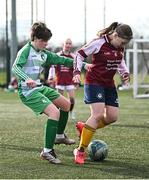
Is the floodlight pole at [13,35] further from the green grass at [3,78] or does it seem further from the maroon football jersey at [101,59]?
the maroon football jersey at [101,59]

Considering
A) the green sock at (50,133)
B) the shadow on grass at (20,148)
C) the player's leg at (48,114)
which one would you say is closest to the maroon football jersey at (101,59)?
the player's leg at (48,114)

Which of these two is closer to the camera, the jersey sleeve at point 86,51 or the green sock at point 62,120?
the jersey sleeve at point 86,51

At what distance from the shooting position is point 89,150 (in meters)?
7.46

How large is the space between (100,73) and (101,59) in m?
0.19

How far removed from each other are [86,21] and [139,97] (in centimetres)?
1043

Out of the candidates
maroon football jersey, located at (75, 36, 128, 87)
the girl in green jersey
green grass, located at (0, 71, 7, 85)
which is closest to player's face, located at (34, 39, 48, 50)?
the girl in green jersey

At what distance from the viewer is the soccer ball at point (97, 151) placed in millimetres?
7352

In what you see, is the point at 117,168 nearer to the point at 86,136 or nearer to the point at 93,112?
the point at 86,136

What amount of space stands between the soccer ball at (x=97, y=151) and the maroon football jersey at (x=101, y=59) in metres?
0.80

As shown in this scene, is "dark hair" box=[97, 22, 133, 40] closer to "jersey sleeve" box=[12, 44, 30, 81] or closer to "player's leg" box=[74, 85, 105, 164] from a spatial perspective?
"player's leg" box=[74, 85, 105, 164]

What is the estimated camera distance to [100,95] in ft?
24.1

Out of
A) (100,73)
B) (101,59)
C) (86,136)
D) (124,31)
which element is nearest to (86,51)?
(101,59)

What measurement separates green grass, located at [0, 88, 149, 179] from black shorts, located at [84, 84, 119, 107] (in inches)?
30.4

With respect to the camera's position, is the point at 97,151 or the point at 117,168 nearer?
the point at 117,168
